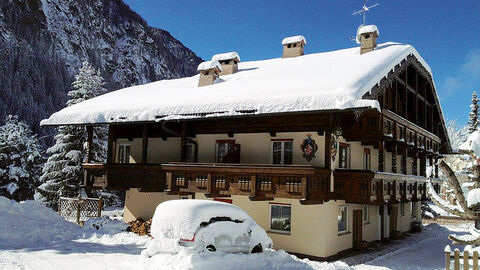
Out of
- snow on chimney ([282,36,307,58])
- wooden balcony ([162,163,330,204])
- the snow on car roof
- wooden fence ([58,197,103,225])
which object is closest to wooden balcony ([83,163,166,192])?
wooden balcony ([162,163,330,204])

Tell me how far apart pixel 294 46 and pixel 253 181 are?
13.5m

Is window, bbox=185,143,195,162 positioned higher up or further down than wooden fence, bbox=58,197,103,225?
higher up

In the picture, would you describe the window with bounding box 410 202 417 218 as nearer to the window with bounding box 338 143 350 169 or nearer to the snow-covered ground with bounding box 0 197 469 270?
the snow-covered ground with bounding box 0 197 469 270

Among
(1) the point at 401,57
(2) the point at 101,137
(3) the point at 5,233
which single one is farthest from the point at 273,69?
(2) the point at 101,137

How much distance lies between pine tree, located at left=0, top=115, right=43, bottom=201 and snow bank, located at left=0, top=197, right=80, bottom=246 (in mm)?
17627

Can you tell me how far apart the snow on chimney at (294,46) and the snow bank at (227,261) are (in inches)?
650

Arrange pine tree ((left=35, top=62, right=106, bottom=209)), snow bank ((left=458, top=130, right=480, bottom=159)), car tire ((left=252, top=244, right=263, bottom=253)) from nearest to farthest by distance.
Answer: snow bank ((left=458, top=130, right=480, bottom=159)), car tire ((left=252, top=244, right=263, bottom=253)), pine tree ((left=35, top=62, right=106, bottom=209))

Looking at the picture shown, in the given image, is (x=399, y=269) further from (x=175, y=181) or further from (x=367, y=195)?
(x=175, y=181)

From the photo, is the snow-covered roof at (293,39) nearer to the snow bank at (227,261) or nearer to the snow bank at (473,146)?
the snow bank at (227,261)

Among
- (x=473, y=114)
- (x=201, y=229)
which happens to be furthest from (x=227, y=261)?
(x=473, y=114)

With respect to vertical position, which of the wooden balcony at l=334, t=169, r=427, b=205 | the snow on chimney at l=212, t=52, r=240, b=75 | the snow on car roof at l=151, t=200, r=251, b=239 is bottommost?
the snow on car roof at l=151, t=200, r=251, b=239

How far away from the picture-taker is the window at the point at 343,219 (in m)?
18.7

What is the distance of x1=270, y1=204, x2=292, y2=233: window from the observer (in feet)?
58.2

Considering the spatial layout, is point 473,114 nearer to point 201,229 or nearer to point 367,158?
point 367,158
